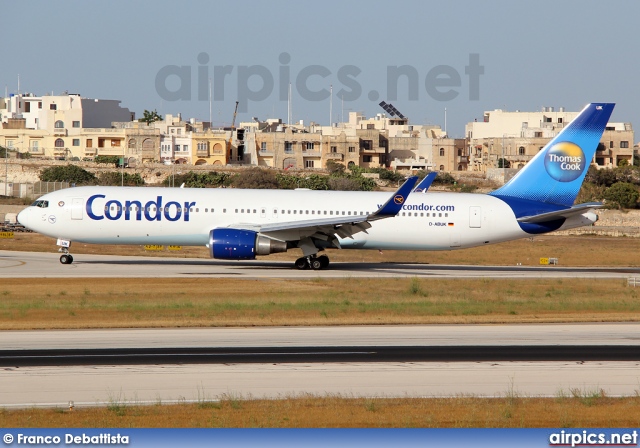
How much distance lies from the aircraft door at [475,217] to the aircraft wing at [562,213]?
6.83ft

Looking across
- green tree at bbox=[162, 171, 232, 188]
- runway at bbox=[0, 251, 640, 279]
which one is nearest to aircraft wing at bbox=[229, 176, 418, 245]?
runway at bbox=[0, 251, 640, 279]

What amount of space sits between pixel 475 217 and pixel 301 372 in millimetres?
27178

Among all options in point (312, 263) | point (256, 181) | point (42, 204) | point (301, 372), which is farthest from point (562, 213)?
point (256, 181)

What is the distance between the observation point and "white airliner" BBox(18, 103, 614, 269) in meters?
43.4

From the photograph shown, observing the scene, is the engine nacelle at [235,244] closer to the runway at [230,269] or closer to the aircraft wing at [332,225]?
the aircraft wing at [332,225]

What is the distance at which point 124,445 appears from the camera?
13.3 meters

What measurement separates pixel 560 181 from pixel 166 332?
27151mm

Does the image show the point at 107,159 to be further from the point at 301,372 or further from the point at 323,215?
the point at 301,372

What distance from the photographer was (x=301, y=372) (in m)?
20.5

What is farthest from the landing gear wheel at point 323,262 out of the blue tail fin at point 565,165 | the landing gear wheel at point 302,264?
the blue tail fin at point 565,165

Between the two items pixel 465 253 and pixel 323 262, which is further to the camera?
pixel 465 253

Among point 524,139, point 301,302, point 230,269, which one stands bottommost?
point 301,302

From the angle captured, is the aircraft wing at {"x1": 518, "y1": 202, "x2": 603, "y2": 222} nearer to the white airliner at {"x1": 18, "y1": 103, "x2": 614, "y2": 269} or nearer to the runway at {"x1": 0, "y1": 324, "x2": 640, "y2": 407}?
the white airliner at {"x1": 18, "y1": 103, "x2": 614, "y2": 269}

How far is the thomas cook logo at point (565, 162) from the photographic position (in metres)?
47.2
